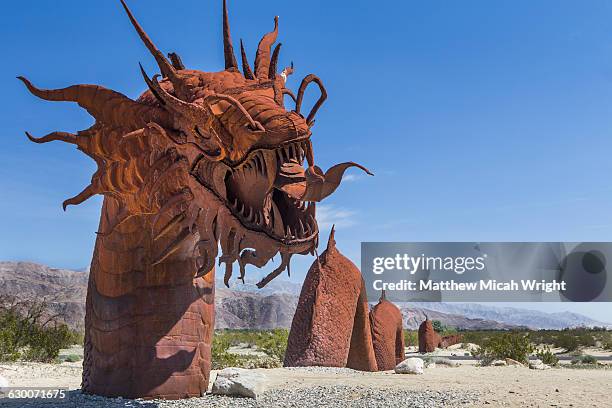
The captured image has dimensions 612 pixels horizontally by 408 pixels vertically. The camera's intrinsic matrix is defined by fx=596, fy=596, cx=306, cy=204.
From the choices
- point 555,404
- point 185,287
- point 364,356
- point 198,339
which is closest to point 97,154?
point 185,287

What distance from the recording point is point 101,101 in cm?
404

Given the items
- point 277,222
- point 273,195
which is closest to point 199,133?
point 273,195

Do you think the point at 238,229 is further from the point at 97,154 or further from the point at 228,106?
the point at 97,154

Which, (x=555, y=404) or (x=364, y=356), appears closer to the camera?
(x=555, y=404)

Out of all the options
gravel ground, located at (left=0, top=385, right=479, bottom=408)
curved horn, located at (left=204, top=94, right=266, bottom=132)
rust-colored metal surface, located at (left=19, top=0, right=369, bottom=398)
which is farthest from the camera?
gravel ground, located at (left=0, top=385, right=479, bottom=408)

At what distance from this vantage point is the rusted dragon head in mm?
3215

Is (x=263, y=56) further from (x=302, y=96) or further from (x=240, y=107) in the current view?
(x=240, y=107)

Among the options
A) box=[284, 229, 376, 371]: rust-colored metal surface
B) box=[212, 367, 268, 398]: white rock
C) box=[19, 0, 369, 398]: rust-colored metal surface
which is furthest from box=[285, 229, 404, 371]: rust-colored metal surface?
box=[19, 0, 369, 398]: rust-colored metal surface

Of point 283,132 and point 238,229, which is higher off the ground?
point 283,132

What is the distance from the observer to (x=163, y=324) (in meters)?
4.40

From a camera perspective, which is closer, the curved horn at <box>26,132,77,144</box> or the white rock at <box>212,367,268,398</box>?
the curved horn at <box>26,132,77,144</box>

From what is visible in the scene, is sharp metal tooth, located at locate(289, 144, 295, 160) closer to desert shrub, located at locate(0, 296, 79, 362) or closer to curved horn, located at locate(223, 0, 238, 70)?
curved horn, located at locate(223, 0, 238, 70)

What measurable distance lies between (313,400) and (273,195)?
2.57 m

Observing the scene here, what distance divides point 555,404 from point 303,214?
4.11m
